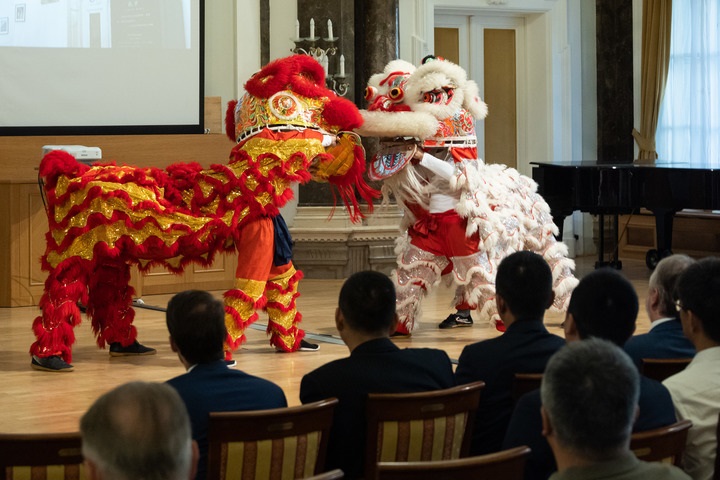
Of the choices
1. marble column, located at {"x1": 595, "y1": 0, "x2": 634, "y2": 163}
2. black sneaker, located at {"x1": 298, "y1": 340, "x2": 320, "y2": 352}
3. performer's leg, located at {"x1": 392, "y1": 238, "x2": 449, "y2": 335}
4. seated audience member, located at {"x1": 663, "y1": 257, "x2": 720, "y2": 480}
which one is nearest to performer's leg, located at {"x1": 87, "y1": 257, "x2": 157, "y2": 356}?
black sneaker, located at {"x1": 298, "y1": 340, "x2": 320, "y2": 352}

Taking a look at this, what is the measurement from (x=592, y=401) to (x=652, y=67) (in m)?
9.95

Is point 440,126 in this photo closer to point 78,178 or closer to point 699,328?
point 78,178

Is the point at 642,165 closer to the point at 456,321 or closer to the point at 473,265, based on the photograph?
the point at 456,321

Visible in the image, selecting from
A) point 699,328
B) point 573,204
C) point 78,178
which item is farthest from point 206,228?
point 573,204

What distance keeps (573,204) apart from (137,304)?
3613 millimetres

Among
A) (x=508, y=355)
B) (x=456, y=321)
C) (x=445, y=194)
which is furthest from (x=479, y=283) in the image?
(x=508, y=355)

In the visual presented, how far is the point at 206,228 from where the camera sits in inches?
223

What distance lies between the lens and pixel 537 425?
248 cm

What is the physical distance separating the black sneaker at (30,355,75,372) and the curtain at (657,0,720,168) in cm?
721

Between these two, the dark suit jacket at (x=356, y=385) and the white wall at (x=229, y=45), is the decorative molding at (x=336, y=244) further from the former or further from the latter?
the dark suit jacket at (x=356, y=385)

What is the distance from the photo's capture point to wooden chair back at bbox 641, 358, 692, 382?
3266mm

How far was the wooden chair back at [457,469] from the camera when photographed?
2117 mm

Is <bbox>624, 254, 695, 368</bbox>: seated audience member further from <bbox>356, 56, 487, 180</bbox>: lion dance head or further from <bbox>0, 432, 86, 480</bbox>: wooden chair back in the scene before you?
<bbox>356, 56, 487, 180</bbox>: lion dance head

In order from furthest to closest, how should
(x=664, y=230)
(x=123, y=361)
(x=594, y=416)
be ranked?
(x=664, y=230), (x=123, y=361), (x=594, y=416)
